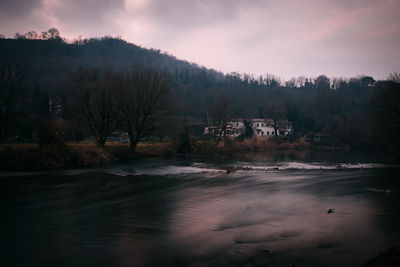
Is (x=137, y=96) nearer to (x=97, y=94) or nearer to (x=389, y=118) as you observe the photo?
(x=97, y=94)

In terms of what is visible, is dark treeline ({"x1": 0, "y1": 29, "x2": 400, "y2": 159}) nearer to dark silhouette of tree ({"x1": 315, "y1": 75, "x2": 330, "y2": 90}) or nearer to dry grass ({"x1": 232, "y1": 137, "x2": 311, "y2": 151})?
dark silhouette of tree ({"x1": 315, "y1": 75, "x2": 330, "y2": 90})

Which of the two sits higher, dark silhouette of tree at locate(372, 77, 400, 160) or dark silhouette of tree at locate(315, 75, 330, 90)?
dark silhouette of tree at locate(315, 75, 330, 90)

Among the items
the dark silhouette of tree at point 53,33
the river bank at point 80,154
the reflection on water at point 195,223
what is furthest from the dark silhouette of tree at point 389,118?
the dark silhouette of tree at point 53,33

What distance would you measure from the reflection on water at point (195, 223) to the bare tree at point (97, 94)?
2069 cm

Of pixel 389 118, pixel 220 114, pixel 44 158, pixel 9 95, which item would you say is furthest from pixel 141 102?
pixel 389 118

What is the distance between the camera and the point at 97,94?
133ft

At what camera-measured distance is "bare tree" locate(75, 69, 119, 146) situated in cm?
4038

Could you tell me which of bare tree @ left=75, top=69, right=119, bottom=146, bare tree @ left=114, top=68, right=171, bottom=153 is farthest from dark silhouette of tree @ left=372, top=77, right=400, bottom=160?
bare tree @ left=75, top=69, right=119, bottom=146

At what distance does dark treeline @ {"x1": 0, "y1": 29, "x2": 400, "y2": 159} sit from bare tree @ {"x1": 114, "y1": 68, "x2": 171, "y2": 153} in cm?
20

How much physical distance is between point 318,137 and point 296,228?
82.8 m

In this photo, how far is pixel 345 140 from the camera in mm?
71438

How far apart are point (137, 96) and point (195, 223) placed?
3282 cm

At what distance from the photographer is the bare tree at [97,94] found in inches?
1590

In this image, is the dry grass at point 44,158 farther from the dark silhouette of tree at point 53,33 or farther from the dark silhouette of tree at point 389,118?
the dark silhouette of tree at point 53,33
